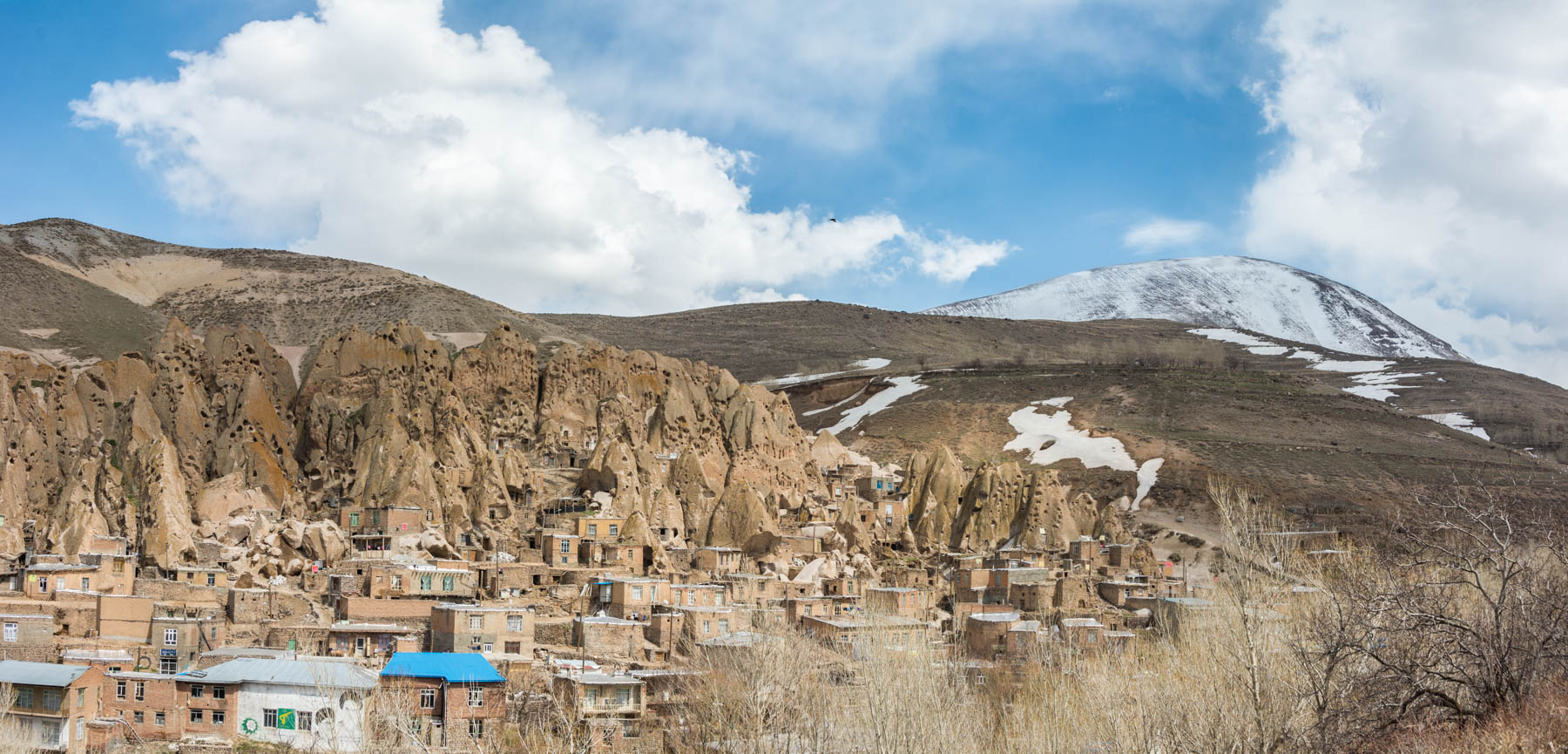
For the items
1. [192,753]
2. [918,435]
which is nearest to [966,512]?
[918,435]

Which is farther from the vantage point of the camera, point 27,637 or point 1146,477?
point 1146,477

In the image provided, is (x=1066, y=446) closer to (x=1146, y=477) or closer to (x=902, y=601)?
(x=1146, y=477)

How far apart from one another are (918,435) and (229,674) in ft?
319

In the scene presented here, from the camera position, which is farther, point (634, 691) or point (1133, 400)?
point (1133, 400)

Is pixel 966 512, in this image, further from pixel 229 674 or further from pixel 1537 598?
pixel 1537 598

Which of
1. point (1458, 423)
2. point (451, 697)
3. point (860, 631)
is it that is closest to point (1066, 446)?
point (1458, 423)

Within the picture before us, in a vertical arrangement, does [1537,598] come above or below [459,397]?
below

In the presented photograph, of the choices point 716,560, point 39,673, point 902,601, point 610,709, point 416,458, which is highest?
point 416,458

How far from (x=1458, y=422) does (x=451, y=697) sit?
146113mm

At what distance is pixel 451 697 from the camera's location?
39.7m

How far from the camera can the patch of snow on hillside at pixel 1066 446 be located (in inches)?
4604

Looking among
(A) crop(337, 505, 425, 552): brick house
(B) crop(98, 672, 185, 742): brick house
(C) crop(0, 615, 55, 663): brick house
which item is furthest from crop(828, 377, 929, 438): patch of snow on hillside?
(B) crop(98, 672, 185, 742): brick house

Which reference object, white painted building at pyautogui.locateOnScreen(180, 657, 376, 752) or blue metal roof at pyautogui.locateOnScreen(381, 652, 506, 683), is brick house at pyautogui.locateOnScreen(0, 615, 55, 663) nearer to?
white painted building at pyautogui.locateOnScreen(180, 657, 376, 752)

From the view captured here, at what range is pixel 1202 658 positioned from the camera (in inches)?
1577
